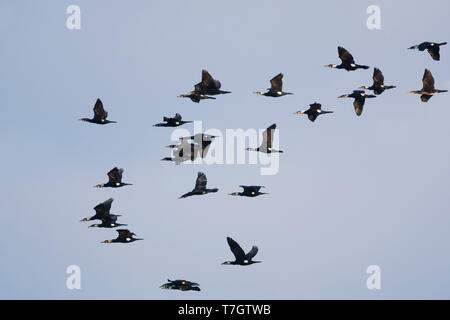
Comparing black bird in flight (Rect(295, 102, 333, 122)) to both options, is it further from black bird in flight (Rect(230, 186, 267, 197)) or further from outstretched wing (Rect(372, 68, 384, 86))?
black bird in flight (Rect(230, 186, 267, 197))

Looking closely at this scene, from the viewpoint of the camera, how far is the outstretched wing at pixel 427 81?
75.6 metres

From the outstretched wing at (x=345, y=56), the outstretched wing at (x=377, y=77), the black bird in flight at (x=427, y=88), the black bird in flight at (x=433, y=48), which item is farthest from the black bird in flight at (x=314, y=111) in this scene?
the black bird in flight at (x=433, y=48)

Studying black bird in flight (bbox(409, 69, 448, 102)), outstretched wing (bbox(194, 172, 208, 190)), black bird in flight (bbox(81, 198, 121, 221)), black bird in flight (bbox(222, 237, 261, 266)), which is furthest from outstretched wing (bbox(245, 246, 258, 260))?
black bird in flight (bbox(409, 69, 448, 102))

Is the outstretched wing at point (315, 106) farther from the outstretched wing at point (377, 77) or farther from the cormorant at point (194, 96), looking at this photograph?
the cormorant at point (194, 96)

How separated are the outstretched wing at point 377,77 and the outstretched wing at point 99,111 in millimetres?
18550

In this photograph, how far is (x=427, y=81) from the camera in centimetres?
7562

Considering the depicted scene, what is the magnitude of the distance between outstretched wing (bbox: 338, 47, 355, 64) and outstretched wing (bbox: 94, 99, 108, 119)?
16.6 metres

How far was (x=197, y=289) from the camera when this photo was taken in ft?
233

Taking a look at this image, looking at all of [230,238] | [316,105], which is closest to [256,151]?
[316,105]


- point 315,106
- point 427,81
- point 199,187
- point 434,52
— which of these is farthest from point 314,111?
point 199,187

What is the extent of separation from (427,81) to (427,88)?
0.59 m

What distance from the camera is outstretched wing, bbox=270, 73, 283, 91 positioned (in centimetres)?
7575

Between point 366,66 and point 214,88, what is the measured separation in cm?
1038
